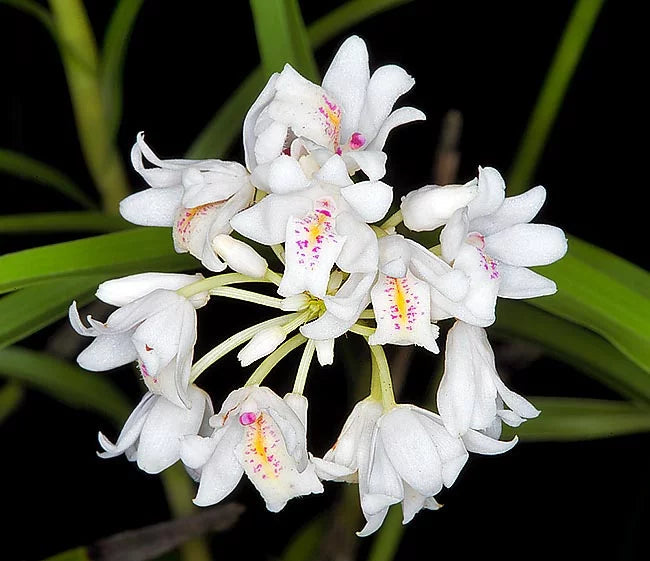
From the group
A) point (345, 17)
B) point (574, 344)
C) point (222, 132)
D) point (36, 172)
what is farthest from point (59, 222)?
point (574, 344)

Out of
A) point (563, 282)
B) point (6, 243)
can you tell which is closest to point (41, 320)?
point (563, 282)

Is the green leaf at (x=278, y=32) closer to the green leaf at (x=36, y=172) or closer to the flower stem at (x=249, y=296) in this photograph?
the flower stem at (x=249, y=296)

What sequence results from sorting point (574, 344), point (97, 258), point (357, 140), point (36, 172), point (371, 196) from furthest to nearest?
point (36, 172) → point (574, 344) → point (97, 258) → point (357, 140) → point (371, 196)

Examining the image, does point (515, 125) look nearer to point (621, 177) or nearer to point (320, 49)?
point (621, 177)

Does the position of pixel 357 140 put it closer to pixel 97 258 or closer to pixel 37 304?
pixel 97 258

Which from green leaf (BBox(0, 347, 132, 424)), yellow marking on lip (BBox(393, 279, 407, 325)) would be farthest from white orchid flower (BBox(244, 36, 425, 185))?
green leaf (BBox(0, 347, 132, 424))
